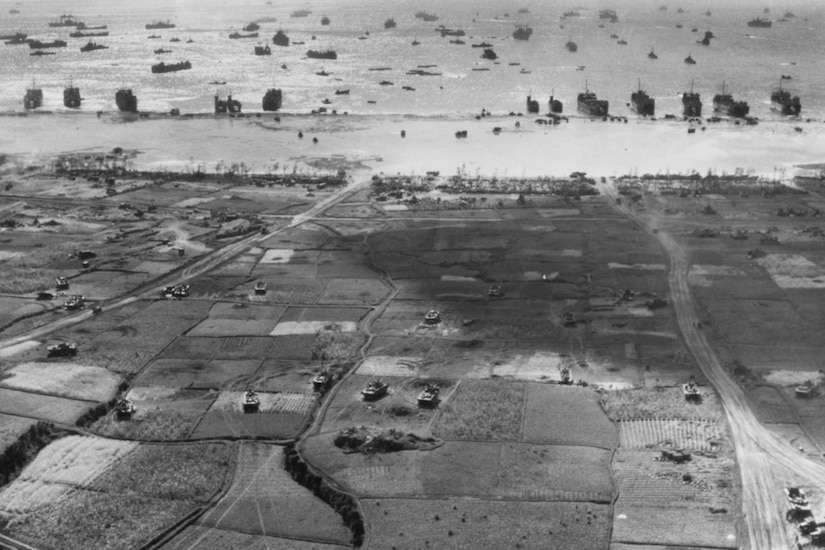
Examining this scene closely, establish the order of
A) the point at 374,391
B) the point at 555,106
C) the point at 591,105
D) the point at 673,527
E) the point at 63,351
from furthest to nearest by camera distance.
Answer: the point at 555,106 → the point at 591,105 → the point at 63,351 → the point at 374,391 → the point at 673,527

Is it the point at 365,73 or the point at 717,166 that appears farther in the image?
the point at 365,73

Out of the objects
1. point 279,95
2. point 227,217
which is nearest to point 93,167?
point 227,217

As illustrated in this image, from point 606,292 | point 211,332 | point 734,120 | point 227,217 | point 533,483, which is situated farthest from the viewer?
point 734,120

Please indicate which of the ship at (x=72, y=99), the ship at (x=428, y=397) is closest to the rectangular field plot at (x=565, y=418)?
the ship at (x=428, y=397)

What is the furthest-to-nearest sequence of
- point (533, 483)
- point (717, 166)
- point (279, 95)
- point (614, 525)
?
point (279, 95) → point (717, 166) → point (533, 483) → point (614, 525)

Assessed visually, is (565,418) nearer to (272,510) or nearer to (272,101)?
(272,510)

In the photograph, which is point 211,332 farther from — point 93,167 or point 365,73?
point 365,73

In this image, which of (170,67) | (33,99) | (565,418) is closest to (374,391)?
(565,418)

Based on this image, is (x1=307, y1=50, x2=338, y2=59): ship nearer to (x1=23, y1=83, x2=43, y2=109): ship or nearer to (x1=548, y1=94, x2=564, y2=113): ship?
(x1=23, y1=83, x2=43, y2=109): ship
